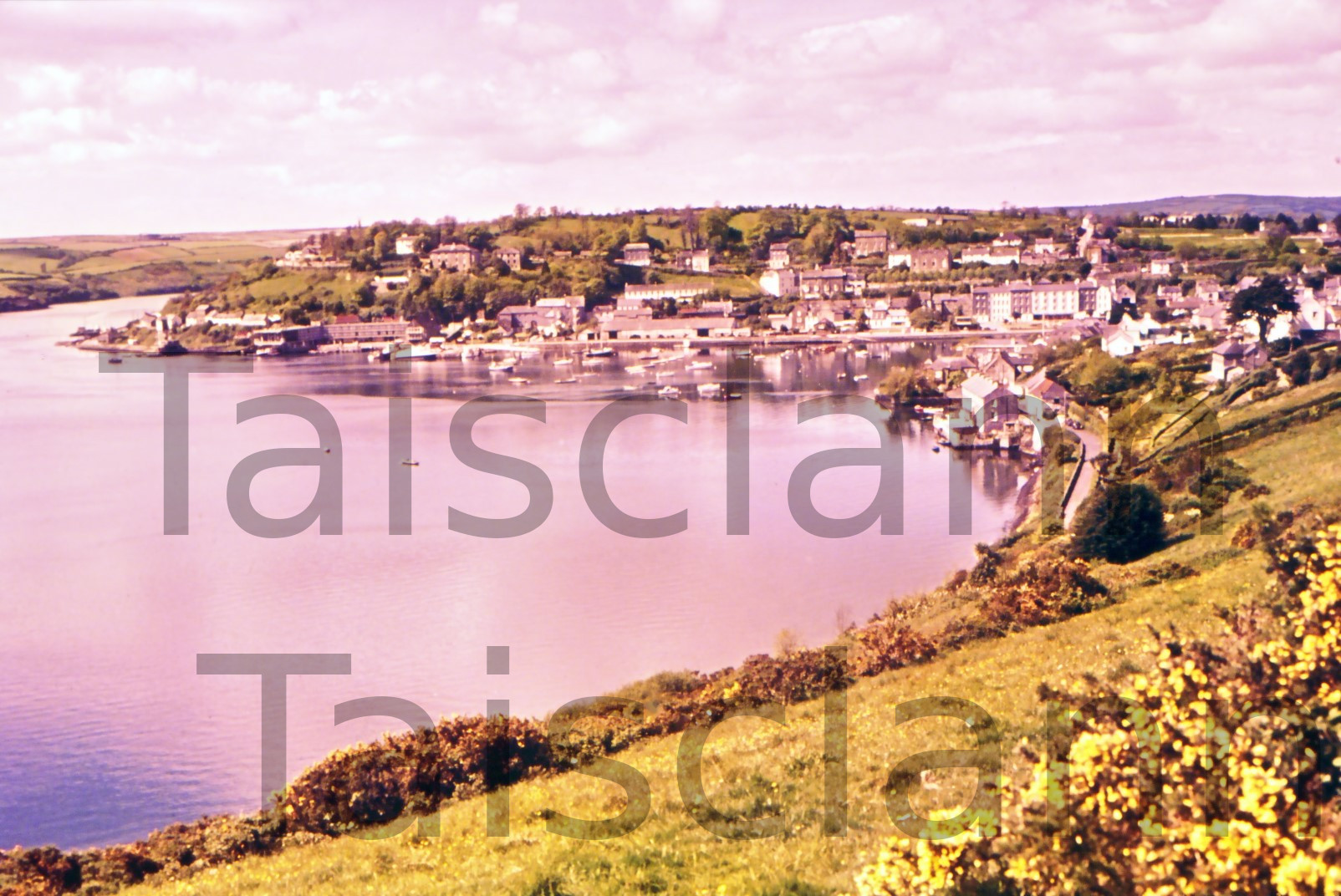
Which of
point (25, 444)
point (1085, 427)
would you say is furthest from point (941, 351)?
point (25, 444)

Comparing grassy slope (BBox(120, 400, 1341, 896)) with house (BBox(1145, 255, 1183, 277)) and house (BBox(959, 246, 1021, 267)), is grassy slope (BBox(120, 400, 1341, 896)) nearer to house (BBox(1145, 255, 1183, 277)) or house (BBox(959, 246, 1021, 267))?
house (BBox(1145, 255, 1183, 277))

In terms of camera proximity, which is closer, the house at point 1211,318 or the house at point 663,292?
the house at point 1211,318

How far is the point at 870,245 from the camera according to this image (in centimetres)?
5709

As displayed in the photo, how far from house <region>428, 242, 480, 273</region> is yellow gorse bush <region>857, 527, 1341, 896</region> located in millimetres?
53878

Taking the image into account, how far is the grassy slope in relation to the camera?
3018 mm

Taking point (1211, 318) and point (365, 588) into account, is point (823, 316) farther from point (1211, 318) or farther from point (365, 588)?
point (365, 588)

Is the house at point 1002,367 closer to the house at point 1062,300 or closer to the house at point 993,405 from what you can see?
the house at point 993,405

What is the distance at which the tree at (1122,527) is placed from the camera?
9305mm

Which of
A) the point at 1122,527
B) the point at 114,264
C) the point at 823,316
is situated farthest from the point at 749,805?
the point at 114,264

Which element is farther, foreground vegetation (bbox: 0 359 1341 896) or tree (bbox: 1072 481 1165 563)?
tree (bbox: 1072 481 1165 563)

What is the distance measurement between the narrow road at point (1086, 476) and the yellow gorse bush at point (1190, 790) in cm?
899

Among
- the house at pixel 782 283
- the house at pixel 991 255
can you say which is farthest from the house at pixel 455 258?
the house at pixel 991 255

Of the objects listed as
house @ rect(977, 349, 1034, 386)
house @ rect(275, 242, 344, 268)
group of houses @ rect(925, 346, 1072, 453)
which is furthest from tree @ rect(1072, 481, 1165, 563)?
house @ rect(275, 242, 344, 268)

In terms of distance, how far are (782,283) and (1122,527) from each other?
137 feet
